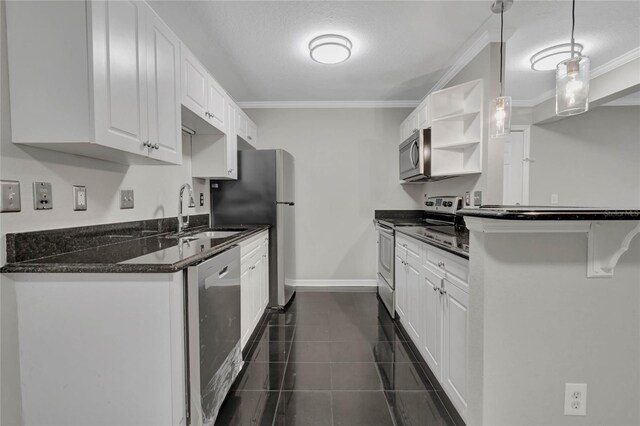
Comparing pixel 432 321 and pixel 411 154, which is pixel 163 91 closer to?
pixel 432 321

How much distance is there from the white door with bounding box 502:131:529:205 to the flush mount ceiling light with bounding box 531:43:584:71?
67cm

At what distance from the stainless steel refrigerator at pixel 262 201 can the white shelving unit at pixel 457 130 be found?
159 cm

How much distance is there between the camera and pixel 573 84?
1494mm

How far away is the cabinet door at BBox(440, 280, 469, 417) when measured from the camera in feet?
4.67

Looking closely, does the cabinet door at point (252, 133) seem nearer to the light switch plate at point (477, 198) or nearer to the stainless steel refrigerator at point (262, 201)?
the stainless steel refrigerator at point (262, 201)

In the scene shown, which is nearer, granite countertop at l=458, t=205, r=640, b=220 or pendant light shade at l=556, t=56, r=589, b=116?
granite countertop at l=458, t=205, r=640, b=220

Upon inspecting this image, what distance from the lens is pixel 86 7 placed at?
44.0 inches

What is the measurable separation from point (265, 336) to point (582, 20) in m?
3.49

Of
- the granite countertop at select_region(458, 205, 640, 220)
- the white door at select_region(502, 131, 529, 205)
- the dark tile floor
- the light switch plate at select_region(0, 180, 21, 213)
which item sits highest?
the white door at select_region(502, 131, 529, 205)

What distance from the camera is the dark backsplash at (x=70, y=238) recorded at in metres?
1.16

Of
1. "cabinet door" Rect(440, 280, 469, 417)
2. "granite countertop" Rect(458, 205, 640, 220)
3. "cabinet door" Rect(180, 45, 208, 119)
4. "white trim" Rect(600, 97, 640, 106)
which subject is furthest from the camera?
"white trim" Rect(600, 97, 640, 106)

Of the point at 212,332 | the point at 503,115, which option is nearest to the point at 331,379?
the point at 212,332

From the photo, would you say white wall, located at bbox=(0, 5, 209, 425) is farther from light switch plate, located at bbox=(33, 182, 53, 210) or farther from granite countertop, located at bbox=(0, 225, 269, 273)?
granite countertop, located at bbox=(0, 225, 269, 273)

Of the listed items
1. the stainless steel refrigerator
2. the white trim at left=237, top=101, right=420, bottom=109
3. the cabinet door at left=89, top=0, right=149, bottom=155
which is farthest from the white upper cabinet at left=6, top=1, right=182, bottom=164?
the white trim at left=237, top=101, right=420, bottom=109
